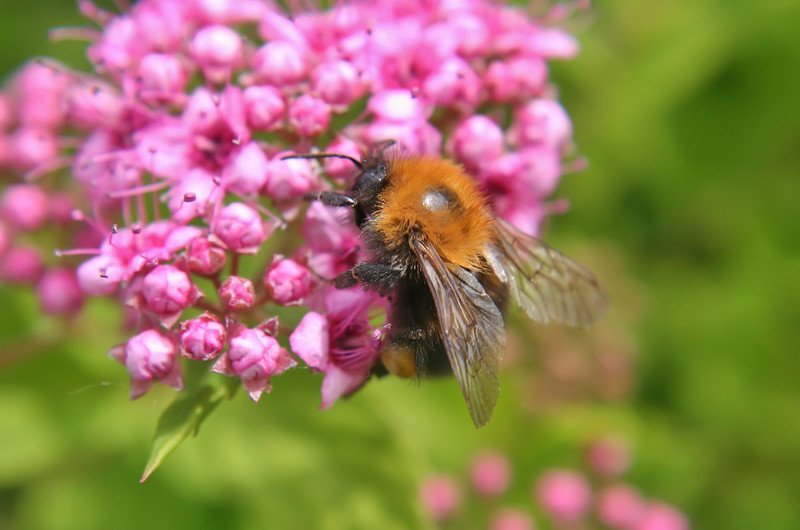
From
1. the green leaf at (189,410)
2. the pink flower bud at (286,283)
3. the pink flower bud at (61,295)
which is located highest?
the pink flower bud at (286,283)

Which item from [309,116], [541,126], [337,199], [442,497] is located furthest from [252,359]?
[442,497]

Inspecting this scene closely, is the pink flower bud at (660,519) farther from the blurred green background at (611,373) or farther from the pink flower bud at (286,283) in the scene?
the pink flower bud at (286,283)

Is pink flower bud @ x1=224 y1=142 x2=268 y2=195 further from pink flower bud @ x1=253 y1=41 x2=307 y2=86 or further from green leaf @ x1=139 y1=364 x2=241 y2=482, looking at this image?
green leaf @ x1=139 y1=364 x2=241 y2=482

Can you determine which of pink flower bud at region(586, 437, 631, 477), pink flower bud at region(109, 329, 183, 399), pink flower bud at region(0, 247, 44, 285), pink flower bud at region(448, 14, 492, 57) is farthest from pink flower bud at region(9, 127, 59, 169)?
pink flower bud at region(586, 437, 631, 477)

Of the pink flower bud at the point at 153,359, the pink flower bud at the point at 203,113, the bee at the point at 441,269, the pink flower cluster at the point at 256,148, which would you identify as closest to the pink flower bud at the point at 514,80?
the pink flower cluster at the point at 256,148

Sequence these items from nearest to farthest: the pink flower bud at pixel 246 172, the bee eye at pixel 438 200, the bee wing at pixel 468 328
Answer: the bee wing at pixel 468 328, the bee eye at pixel 438 200, the pink flower bud at pixel 246 172

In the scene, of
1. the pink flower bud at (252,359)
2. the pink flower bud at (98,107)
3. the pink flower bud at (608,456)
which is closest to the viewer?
the pink flower bud at (252,359)

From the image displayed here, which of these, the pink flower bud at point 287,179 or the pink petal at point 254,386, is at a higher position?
the pink flower bud at point 287,179

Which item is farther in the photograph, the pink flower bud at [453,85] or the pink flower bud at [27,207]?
the pink flower bud at [27,207]
